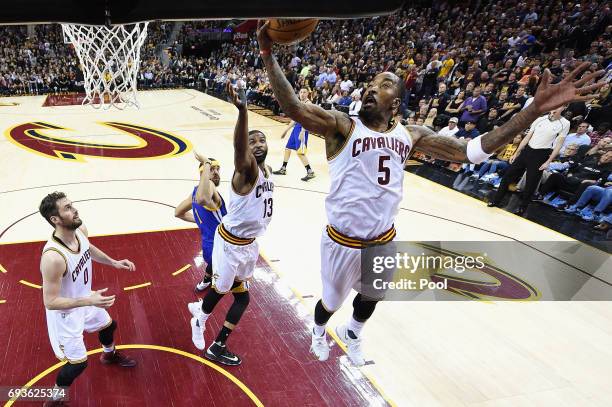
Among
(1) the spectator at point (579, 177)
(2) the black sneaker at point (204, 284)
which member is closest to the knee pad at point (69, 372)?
(2) the black sneaker at point (204, 284)

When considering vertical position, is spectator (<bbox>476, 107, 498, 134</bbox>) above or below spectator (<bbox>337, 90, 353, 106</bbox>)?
above

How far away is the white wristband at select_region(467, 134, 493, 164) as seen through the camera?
2.50m

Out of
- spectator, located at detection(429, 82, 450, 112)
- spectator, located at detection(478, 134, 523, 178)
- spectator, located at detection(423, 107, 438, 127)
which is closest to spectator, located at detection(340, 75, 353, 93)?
spectator, located at detection(429, 82, 450, 112)

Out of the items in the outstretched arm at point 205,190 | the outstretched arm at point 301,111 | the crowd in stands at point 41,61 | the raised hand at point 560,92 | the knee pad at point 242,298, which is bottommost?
the crowd in stands at point 41,61

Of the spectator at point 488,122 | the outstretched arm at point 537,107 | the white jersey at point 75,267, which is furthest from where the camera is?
the spectator at point 488,122

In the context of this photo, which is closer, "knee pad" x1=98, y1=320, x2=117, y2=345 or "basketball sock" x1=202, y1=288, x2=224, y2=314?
"knee pad" x1=98, y1=320, x2=117, y2=345

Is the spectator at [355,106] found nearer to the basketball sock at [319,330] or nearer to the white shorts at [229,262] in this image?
the white shorts at [229,262]

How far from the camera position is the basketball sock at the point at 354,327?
3277 millimetres

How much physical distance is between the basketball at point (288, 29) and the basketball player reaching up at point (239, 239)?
1366 mm

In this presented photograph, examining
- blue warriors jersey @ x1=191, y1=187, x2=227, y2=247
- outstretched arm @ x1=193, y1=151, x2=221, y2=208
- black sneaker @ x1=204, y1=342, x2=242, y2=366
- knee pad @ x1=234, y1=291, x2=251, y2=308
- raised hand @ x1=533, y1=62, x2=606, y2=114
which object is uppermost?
raised hand @ x1=533, y1=62, x2=606, y2=114

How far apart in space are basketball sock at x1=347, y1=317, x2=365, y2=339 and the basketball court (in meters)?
0.56

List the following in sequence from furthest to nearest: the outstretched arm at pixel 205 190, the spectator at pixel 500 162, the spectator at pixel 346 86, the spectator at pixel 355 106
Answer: the spectator at pixel 346 86, the spectator at pixel 355 106, the spectator at pixel 500 162, the outstretched arm at pixel 205 190

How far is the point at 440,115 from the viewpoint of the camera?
11.0m

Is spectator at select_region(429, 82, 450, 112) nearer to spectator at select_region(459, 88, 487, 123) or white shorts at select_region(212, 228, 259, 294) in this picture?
spectator at select_region(459, 88, 487, 123)
